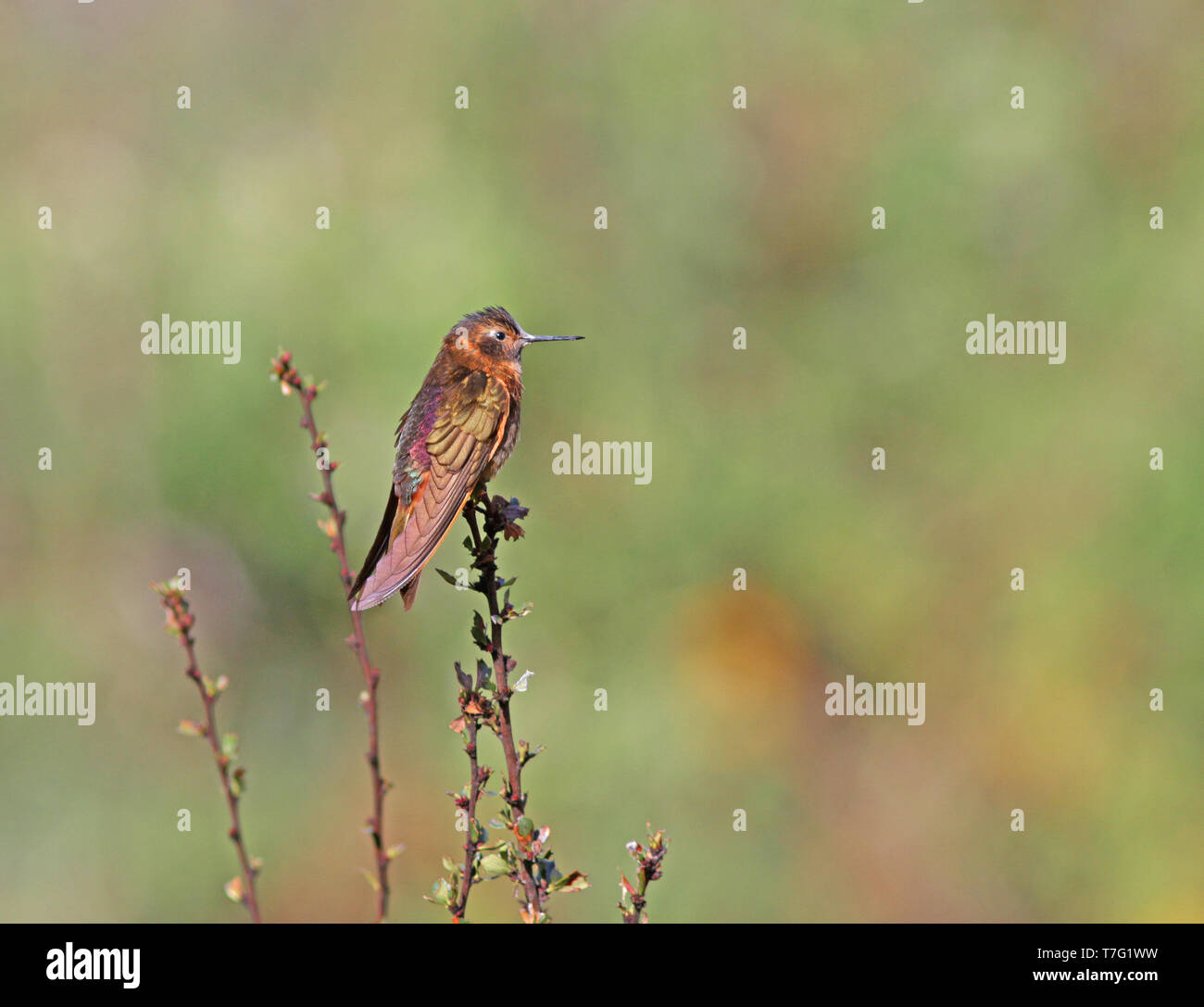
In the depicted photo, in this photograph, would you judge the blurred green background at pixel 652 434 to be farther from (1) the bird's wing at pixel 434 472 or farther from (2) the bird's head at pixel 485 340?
(1) the bird's wing at pixel 434 472

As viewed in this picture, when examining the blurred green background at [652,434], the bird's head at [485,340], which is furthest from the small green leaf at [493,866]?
the blurred green background at [652,434]

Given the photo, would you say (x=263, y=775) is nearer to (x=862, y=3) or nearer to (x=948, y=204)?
(x=948, y=204)

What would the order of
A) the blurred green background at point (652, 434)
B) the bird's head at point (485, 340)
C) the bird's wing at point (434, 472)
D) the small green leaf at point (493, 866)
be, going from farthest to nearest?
the blurred green background at point (652, 434) < the bird's head at point (485, 340) < the bird's wing at point (434, 472) < the small green leaf at point (493, 866)

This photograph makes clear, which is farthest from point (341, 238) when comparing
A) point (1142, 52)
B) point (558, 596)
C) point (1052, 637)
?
point (1142, 52)

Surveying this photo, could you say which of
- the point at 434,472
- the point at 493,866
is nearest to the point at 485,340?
the point at 434,472

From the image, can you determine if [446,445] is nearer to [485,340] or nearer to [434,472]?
[434,472]

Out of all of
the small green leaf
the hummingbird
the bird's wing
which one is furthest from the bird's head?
the small green leaf
